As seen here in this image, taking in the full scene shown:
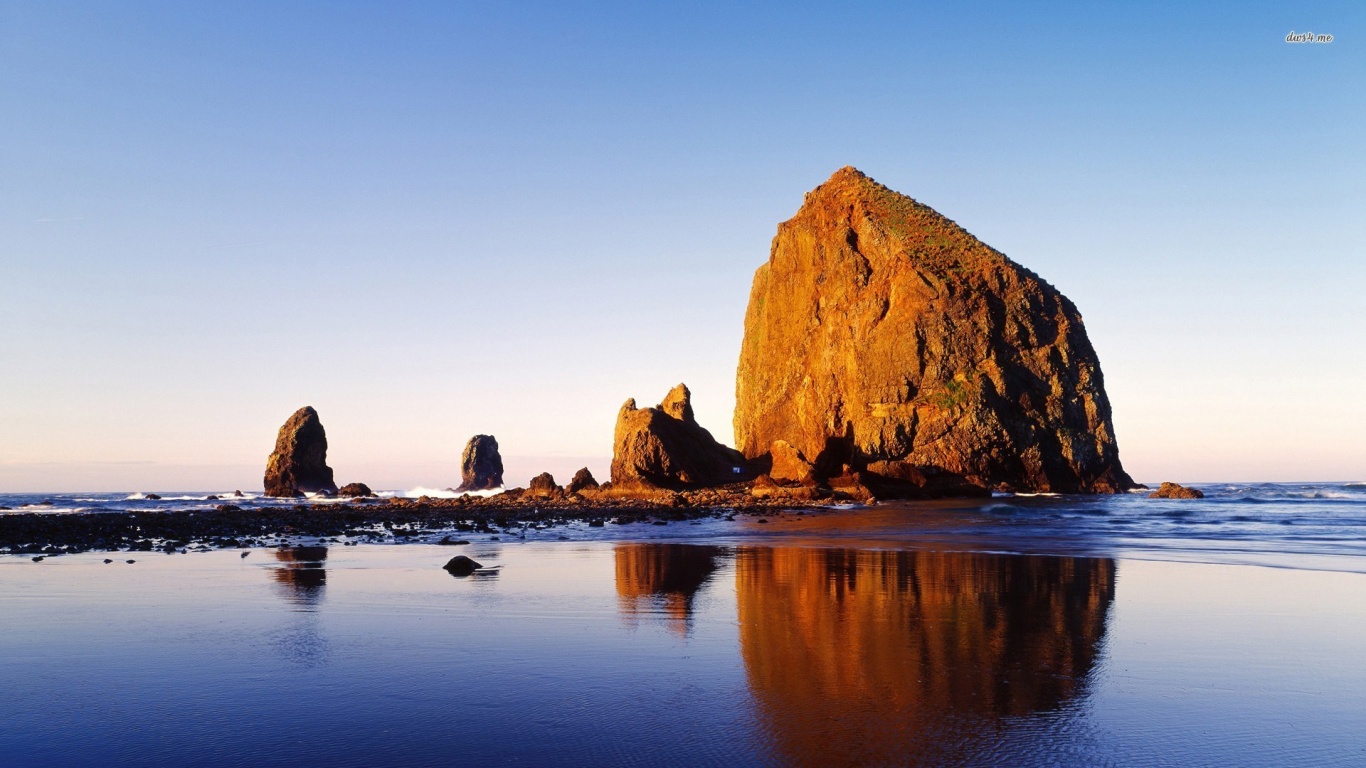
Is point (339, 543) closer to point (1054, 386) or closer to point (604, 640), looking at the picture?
point (604, 640)

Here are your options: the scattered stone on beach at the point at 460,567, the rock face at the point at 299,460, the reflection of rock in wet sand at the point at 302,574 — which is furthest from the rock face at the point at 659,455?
the scattered stone on beach at the point at 460,567

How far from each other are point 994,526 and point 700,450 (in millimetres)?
43421

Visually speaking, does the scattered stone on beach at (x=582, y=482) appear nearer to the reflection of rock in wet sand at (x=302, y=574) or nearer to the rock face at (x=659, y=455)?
the rock face at (x=659, y=455)

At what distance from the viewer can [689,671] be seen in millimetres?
6777

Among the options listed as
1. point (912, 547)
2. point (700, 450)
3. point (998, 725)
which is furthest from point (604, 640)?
point (700, 450)

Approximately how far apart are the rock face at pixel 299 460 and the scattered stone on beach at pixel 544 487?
29466 millimetres

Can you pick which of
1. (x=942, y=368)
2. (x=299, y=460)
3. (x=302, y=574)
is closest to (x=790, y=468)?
(x=942, y=368)

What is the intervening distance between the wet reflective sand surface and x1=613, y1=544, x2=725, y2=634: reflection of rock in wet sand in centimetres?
A: 10

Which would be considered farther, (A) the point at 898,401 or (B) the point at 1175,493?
(A) the point at 898,401

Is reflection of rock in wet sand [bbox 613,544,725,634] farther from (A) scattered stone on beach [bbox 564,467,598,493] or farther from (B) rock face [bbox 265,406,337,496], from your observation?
(B) rock face [bbox 265,406,337,496]

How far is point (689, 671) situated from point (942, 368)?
6685cm

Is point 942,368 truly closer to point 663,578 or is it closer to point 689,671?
point 663,578

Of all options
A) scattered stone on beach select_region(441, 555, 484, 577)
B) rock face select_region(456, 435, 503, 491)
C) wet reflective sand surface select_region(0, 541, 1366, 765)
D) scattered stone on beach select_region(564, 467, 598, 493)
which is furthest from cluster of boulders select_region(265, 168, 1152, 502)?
wet reflective sand surface select_region(0, 541, 1366, 765)

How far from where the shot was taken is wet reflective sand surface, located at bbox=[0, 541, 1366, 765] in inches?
193
